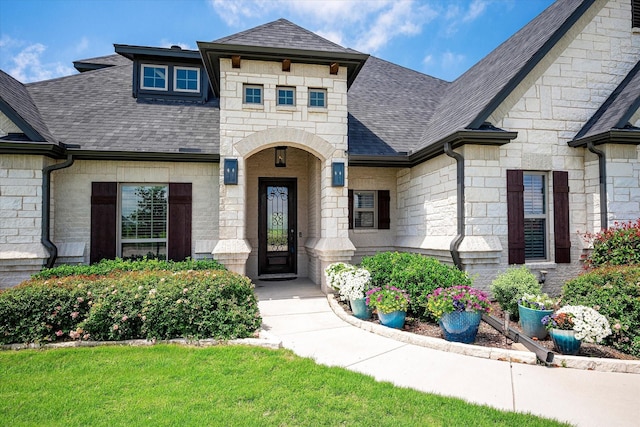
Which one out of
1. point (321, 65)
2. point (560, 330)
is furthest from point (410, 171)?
point (560, 330)

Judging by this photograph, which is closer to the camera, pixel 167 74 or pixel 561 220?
pixel 561 220

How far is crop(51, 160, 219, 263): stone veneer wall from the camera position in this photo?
7.89m

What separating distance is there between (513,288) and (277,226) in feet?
21.8

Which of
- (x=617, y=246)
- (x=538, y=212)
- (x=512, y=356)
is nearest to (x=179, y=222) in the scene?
(x=512, y=356)

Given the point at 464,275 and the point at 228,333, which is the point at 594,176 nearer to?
the point at 464,275

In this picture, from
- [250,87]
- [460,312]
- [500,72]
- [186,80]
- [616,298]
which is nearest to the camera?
[460,312]

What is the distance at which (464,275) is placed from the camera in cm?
588

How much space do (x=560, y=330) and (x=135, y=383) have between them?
5.28 m

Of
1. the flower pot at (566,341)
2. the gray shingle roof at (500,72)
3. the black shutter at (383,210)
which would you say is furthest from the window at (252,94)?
the flower pot at (566,341)

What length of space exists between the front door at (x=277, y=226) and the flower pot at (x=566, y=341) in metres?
7.15

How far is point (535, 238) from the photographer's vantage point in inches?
305

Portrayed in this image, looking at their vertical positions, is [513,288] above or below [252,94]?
below

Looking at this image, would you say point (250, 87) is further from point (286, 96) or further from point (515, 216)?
point (515, 216)

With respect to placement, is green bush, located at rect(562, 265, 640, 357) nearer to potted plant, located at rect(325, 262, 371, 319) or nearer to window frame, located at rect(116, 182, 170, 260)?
potted plant, located at rect(325, 262, 371, 319)
